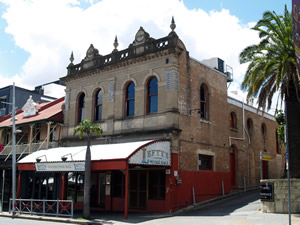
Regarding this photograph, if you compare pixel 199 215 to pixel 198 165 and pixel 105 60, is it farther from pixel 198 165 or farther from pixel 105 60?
pixel 105 60

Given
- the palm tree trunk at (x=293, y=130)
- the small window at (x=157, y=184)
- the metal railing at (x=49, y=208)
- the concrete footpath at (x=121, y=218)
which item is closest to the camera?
the concrete footpath at (x=121, y=218)

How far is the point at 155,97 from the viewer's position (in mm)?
21734

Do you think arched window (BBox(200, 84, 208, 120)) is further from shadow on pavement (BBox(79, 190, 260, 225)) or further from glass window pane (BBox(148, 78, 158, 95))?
shadow on pavement (BBox(79, 190, 260, 225))

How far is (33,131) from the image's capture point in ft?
98.5

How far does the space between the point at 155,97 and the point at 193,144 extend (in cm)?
365

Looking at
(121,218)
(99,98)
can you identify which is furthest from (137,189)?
(99,98)

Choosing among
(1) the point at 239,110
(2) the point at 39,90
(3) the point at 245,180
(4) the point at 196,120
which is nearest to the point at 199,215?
(4) the point at 196,120

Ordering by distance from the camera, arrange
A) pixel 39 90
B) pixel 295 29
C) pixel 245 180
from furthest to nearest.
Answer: pixel 39 90 → pixel 245 180 → pixel 295 29

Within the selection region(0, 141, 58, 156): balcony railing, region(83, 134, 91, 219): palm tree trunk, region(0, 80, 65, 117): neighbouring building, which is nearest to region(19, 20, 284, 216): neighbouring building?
region(83, 134, 91, 219): palm tree trunk

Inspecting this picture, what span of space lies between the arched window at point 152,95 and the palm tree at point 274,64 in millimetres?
5269

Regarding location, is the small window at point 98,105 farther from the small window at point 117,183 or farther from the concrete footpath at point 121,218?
the concrete footpath at point 121,218

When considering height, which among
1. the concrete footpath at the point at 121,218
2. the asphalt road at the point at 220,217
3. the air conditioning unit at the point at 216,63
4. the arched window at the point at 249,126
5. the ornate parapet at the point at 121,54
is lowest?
the concrete footpath at the point at 121,218

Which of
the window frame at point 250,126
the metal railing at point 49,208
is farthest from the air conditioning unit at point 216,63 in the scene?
the metal railing at point 49,208

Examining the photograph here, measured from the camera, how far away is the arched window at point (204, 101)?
23295 millimetres
